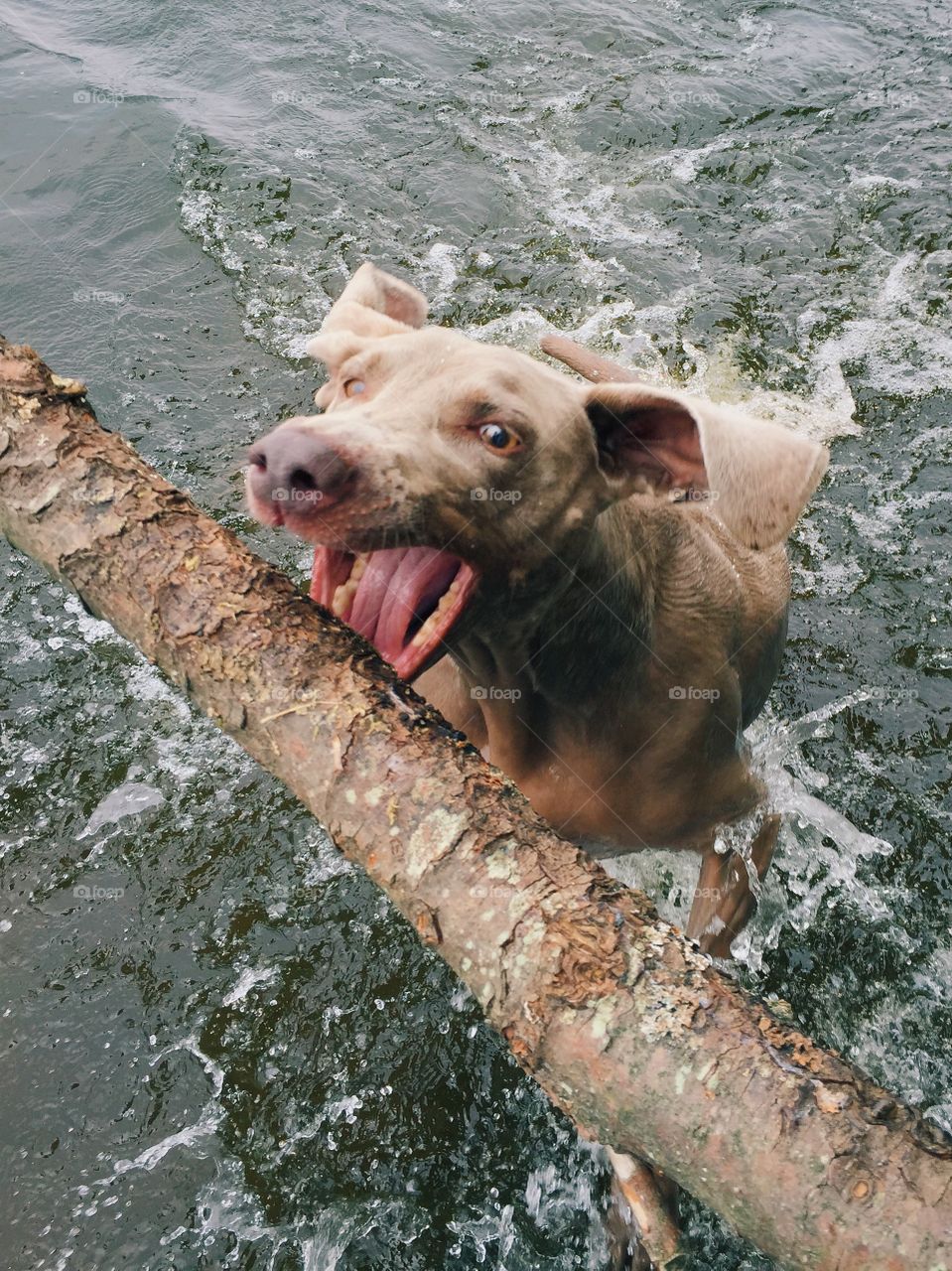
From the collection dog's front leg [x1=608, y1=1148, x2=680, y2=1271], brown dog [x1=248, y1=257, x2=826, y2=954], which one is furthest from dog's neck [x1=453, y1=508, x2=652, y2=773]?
dog's front leg [x1=608, y1=1148, x2=680, y2=1271]

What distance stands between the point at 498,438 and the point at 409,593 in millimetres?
409

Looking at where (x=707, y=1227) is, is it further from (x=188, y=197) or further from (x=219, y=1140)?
(x=188, y=197)

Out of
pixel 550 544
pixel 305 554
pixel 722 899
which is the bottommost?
pixel 722 899

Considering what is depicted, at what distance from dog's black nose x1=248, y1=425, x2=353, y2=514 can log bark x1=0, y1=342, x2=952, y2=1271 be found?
1.20 feet

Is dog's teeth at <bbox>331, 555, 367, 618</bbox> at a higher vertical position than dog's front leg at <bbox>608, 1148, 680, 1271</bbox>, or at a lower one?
higher

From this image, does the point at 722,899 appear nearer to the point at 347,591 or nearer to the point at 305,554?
the point at 347,591

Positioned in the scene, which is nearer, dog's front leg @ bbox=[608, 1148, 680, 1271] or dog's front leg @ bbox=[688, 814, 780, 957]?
dog's front leg @ bbox=[608, 1148, 680, 1271]

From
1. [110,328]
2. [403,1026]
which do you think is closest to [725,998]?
[403,1026]

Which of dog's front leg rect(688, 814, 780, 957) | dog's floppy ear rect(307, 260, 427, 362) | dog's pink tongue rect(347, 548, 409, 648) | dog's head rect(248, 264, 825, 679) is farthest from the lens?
dog's front leg rect(688, 814, 780, 957)

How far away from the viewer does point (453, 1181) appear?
314cm

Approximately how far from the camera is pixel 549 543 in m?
2.70

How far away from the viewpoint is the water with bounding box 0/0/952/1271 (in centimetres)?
321

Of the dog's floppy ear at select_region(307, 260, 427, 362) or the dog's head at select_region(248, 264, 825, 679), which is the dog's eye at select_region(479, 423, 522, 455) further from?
the dog's floppy ear at select_region(307, 260, 427, 362)

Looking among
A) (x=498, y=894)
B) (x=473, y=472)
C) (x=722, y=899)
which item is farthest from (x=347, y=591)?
(x=722, y=899)
